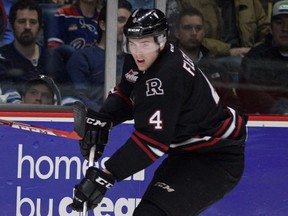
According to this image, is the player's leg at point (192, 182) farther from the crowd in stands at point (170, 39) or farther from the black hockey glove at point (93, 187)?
the crowd in stands at point (170, 39)

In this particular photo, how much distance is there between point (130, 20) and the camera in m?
3.79

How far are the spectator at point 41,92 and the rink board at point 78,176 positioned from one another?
17 centimetres

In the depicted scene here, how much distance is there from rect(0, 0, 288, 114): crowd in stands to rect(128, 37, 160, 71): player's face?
1.63 m

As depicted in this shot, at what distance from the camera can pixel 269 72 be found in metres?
5.57

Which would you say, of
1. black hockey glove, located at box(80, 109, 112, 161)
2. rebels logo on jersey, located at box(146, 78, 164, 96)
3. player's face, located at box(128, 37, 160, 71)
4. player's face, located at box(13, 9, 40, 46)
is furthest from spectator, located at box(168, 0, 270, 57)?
rebels logo on jersey, located at box(146, 78, 164, 96)

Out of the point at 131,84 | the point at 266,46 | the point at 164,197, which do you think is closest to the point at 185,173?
the point at 164,197

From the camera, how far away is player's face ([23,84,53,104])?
210 inches

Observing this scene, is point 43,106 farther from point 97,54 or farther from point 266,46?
point 266,46

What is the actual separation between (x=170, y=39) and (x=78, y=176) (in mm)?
996

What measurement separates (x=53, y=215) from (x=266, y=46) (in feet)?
5.43

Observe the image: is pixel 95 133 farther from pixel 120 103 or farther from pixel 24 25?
pixel 24 25

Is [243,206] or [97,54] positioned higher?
[97,54]

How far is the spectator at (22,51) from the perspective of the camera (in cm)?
530

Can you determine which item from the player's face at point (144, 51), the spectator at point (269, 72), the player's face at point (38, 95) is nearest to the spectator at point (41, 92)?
the player's face at point (38, 95)
